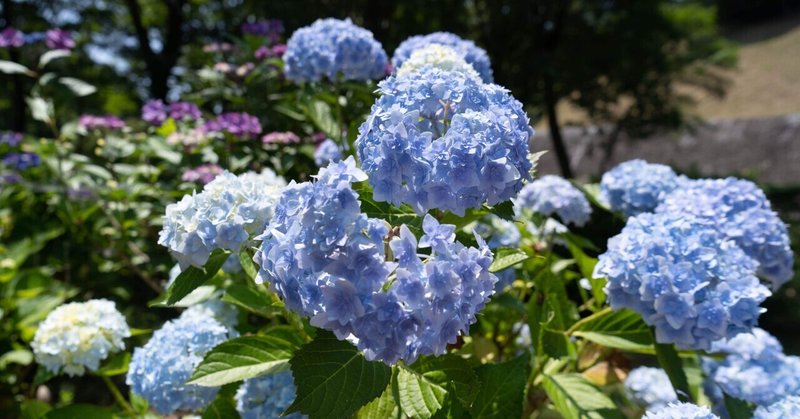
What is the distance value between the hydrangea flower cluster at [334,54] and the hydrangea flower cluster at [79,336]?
1031mm

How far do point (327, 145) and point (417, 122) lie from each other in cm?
119

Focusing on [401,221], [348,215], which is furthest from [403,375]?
[348,215]

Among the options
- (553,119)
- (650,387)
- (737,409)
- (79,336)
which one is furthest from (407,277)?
(553,119)

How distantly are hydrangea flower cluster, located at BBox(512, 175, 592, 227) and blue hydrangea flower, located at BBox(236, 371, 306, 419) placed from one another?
3.38 feet

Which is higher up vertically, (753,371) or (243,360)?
(243,360)

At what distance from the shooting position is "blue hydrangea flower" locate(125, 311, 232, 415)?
1411 millimetres

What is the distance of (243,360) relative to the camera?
1.17 m

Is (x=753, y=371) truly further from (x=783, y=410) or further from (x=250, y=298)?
(x=250, y=298)

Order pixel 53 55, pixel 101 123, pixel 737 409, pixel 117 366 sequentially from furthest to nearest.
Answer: pixel 101 123
pixel 53 55
pixel 117 366
pixel 737 409

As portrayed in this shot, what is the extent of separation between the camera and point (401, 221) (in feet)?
3.52

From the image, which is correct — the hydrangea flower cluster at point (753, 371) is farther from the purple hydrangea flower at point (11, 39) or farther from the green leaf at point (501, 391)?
the purple hydrangea flower at point (11, 39)

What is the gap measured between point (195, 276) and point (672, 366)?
40.5 inches

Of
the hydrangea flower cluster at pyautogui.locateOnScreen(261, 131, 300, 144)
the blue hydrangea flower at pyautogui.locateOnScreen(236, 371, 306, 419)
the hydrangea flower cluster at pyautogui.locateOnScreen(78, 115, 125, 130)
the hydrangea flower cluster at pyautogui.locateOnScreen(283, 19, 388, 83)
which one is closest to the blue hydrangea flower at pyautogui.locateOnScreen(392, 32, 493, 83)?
the hydrangea flower cluster at pyautogui.locateOnScreen(283, 19, 388, 83)

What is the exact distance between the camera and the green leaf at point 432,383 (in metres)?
1.07
